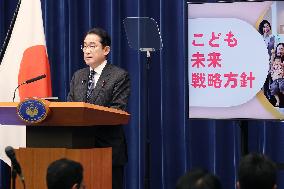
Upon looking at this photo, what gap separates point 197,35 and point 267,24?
1.62ft

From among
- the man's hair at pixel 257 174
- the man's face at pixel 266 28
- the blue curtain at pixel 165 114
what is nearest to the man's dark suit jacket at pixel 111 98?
the man's face at pixel 266 28

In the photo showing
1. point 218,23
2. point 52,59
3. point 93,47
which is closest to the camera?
point 93,47

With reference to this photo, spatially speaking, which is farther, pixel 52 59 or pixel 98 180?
pixel 52 59

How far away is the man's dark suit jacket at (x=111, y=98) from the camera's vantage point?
3.58 meters

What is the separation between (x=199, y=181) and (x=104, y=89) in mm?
1706

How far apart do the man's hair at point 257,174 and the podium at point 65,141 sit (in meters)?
1.05

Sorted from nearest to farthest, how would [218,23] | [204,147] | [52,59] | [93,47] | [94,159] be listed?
[94,159]
[93,47]
[218,23]
[204,147]
[52,59]

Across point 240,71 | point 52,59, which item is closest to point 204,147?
point 240,71

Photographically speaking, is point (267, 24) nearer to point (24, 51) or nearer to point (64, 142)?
point (64, 142)

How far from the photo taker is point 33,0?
508cm

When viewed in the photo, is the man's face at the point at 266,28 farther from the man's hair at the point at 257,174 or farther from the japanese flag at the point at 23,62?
the japanese flag at the point at 23,62

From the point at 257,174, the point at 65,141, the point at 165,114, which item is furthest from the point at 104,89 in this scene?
the point at 257,174

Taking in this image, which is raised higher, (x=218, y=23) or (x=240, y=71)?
(x=218, y=23)

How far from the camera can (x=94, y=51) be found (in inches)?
147
